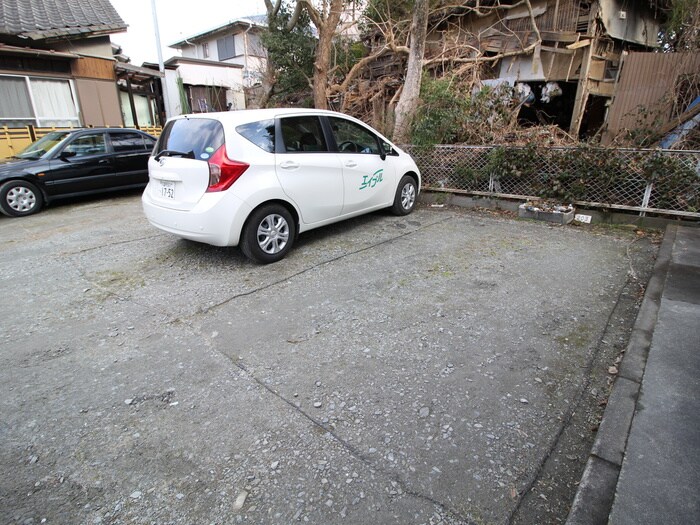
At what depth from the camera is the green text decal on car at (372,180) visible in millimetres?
5520

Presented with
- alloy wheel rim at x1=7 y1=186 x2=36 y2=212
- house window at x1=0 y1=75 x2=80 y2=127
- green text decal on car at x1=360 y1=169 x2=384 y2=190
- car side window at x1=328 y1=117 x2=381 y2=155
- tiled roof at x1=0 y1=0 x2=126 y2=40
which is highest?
tiled roof at x1=0 y1=0 x2=126 y2=40

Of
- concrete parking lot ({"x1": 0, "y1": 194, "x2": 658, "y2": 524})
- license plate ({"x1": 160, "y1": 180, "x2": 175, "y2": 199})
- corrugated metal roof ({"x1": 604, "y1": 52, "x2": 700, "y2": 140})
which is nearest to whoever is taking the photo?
concrete parking lot ({"x1": 0, "y1": 194, "x2": 658, "y2": 524})

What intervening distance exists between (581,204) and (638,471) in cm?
526

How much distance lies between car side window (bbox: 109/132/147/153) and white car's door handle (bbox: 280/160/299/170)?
5.59 metres

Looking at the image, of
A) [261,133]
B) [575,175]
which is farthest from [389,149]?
[575,175]

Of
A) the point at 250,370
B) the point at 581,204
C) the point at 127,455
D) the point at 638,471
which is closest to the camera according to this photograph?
the point at 638,471

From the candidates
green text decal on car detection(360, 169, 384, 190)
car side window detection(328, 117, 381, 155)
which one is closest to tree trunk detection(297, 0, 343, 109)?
car side window detection(328, 117, 381, 155)

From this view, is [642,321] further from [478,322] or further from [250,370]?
[250,370]

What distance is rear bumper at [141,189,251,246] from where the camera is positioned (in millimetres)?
4082

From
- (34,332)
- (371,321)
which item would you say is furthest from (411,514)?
(34,332)

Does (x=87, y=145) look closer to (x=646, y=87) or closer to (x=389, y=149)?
(x=389, y=149)

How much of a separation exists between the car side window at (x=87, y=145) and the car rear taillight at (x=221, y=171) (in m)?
5.27

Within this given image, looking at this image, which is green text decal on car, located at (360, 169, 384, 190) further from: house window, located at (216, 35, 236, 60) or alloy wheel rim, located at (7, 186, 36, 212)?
house window, located at (216, 35, 236, 60)

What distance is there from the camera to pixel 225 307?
3.64 meters
